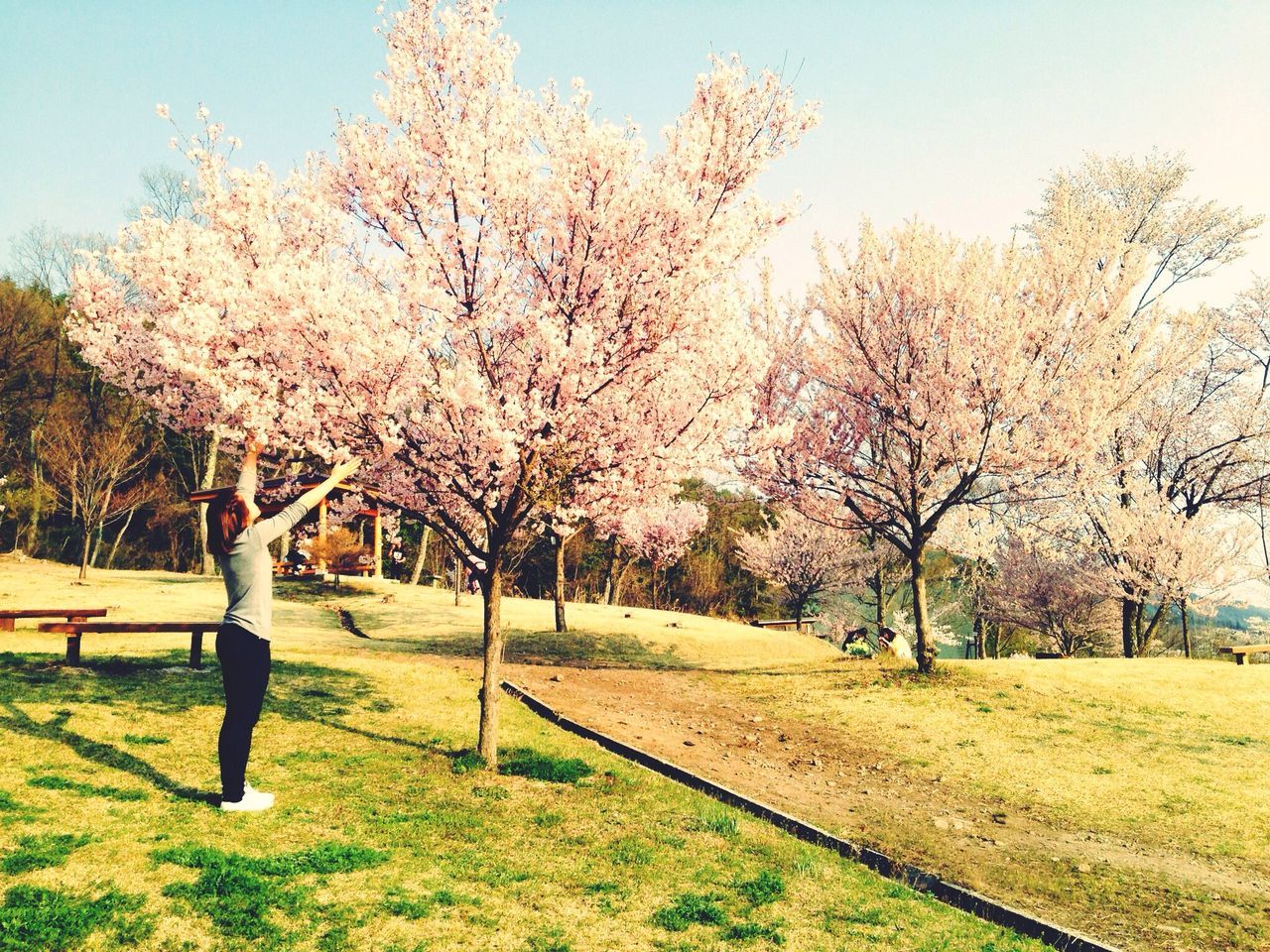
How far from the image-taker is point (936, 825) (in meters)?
8.68

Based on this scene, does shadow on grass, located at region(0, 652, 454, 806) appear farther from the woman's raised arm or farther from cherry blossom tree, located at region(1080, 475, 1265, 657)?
cherry blossom tree, located at region(1080, 475, 1265, 657)

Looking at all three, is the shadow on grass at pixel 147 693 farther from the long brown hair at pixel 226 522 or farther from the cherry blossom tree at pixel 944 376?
the cherry blossom tree at pixel 944 376

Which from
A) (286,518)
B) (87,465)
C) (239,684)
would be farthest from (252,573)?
(87,465)

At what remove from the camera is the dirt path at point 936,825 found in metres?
6.55

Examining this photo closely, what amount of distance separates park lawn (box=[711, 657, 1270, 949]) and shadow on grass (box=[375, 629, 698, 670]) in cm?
382

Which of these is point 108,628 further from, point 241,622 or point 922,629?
point 922,629

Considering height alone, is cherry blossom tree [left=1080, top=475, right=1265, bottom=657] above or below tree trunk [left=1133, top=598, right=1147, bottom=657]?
above

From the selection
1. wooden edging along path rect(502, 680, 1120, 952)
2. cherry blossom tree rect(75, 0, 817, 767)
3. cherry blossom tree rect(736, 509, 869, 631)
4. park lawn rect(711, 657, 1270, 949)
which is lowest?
park lawn rect(711, 657, 1270, 949)

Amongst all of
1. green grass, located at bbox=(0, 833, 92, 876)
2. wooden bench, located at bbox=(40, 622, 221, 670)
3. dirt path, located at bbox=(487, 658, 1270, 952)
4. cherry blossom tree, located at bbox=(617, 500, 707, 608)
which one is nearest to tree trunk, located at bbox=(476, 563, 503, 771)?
dirt path, located at bbox=(487, 658, 1270, 952)

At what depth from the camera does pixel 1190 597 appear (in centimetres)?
3088

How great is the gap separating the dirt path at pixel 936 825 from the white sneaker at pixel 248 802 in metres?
5.27

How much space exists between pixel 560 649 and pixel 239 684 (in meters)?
15.5

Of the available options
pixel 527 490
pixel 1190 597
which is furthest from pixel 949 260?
pixel 1190 597

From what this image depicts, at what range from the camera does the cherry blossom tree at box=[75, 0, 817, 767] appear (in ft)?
27.3
